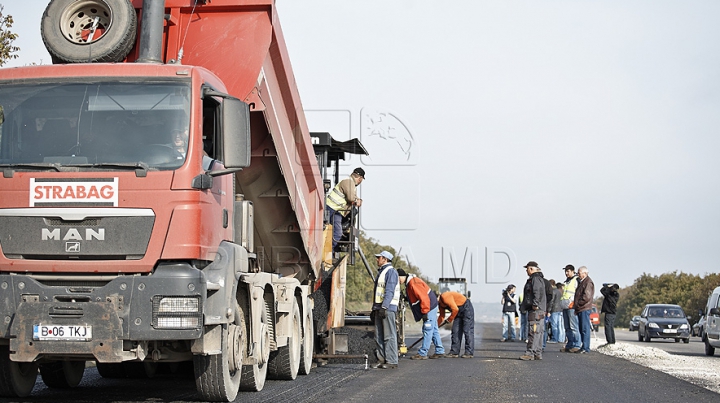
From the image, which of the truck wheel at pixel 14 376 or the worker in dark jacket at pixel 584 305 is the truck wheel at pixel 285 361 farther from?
the worker in dark jacket at pixel 584 305

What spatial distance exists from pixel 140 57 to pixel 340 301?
630 centimetres

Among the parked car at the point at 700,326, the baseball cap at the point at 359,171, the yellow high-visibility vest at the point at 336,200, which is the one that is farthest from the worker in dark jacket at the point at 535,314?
the parked car at the point at 700,326

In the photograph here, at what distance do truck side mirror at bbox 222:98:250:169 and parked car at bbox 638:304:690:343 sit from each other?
23324 mm

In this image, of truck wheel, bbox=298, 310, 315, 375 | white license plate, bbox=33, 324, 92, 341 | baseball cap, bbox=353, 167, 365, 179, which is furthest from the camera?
baseball cap, bbox=353, 167, 365, 179

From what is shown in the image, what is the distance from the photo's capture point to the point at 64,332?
7.06m

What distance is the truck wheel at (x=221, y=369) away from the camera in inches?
310

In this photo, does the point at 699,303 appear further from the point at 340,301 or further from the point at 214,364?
the point at 214,364

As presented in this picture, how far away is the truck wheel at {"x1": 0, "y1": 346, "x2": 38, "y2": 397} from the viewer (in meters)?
8.09

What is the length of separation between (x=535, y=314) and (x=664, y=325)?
48.2ft

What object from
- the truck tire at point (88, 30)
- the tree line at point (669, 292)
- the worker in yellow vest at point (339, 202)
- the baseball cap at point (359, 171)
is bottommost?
the tree line at point (669, 292)

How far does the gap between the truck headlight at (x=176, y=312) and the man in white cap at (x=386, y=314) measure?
6.29 m

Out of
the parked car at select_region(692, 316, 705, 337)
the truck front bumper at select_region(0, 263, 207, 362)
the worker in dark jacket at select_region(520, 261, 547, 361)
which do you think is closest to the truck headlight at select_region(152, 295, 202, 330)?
the truck front bumper at select_region(0, 263, 207, 362)

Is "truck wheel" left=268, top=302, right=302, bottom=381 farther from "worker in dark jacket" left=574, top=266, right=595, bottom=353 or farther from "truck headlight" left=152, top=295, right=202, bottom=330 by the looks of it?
"worker in dark jacket" left=574, top=266, right=595, bottom=353

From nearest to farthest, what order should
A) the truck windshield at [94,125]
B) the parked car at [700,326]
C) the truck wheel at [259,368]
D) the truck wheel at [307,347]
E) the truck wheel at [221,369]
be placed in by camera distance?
1. the truck windshield at [94,125]
2. the truck wheel at [221,369]
3. the truck wheel at [259,368]
4. the truck wheel at [307,347]
5. the parked car at [700,326]
